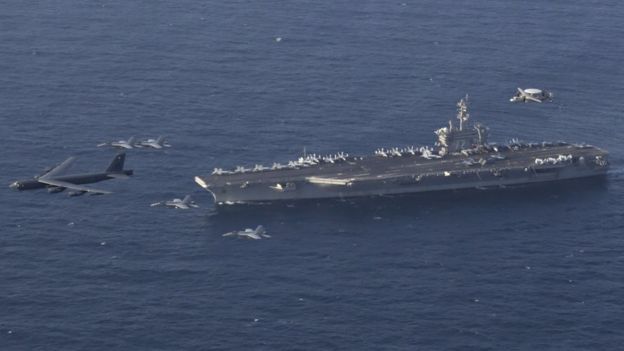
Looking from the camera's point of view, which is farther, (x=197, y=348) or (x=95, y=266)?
(x=95, y=266)

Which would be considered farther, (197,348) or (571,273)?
(571,273)

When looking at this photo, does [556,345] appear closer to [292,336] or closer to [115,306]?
[292,336]

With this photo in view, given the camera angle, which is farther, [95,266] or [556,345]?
[95,266]

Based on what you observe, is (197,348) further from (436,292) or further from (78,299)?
(436,292)

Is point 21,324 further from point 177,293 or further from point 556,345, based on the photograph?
point 556,345

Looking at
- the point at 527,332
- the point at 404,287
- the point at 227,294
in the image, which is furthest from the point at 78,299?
the point at 527,332

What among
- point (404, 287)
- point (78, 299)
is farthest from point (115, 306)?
point (404, 287)

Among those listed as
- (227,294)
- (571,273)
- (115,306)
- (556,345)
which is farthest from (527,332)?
(115,306)
